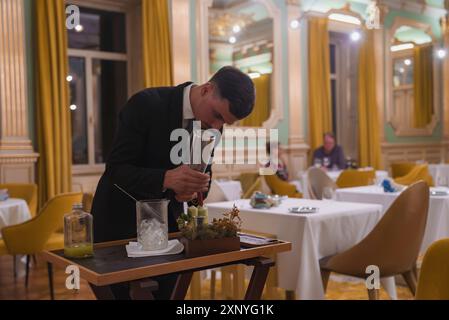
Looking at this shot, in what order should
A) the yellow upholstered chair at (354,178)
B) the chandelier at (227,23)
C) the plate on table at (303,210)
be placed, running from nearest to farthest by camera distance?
the plate on table at (303,210) → the yellow upholstered chair at (354,178) → the chandelier at (227,23)

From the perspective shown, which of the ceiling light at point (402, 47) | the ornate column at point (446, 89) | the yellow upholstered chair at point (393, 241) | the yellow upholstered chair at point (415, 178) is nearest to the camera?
the yellow upholstered chair at point (393, 241)

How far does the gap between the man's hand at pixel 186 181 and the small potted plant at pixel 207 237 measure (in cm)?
8

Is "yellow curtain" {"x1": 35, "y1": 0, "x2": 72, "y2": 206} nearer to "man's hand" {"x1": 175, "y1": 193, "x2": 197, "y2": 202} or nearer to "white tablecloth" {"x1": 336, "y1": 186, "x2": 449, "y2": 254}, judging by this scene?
"white tablecloth" {"x1": 336, "y1": 186, "x2": 449, "y2": 254}

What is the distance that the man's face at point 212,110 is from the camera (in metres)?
1.59

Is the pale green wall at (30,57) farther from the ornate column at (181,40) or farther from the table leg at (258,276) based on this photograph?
the table leg at (258,276)

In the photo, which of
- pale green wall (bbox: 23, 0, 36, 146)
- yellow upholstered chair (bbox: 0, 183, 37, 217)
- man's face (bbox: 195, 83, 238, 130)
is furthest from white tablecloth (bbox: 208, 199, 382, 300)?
pale green wall (bbox: 23, 0, 36, 146)

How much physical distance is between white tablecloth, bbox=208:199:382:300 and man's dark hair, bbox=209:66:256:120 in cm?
149

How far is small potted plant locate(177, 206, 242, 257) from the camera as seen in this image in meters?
1.36

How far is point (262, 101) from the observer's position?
306 inches

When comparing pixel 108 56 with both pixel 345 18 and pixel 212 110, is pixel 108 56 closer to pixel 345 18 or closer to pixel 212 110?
pixel 345 18

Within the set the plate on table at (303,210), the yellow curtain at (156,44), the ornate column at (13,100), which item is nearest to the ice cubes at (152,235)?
the plate on table at (303,210)

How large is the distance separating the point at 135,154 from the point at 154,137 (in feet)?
0.28

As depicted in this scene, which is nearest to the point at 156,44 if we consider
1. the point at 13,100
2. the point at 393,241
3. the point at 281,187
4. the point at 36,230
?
the point at 13,100

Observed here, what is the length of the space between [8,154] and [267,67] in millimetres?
3825
